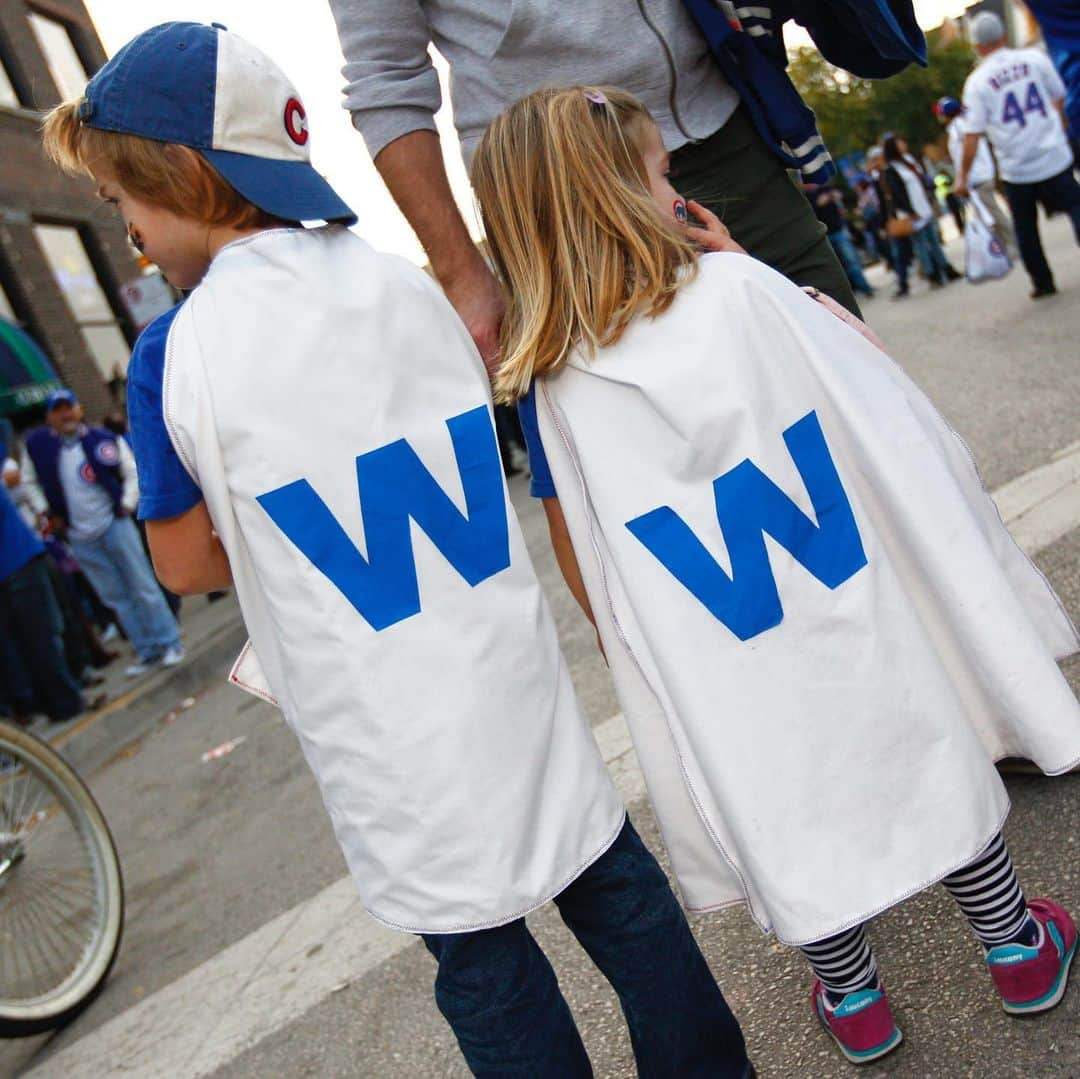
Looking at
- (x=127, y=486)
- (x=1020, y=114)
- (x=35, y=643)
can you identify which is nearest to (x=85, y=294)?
(x=127, y=486)

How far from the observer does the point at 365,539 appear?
163cm

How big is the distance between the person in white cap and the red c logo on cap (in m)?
6.74

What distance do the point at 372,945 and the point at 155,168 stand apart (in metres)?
1.98

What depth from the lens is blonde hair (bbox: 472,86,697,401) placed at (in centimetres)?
177

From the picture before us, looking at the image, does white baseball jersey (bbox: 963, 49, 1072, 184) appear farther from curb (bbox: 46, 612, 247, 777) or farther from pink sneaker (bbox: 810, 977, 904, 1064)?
pink sneaker (bbox: 810, 977, 904, 1064)

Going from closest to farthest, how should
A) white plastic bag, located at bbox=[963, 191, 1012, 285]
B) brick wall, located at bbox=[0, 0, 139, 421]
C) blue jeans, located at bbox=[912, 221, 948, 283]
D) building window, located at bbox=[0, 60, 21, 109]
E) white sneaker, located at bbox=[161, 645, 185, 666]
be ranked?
white plastic bag, located at bbox=[963, 191, 1012, 285] → white sneaker, located at bbox=[161, 645, 185, 666] → blue jeans, located at bbox=[912, 221, 948, 283] → brick wall, located at bbox=[0, 0, 139, 421] → building window, located at bbox=[0, 60, 21, 109]

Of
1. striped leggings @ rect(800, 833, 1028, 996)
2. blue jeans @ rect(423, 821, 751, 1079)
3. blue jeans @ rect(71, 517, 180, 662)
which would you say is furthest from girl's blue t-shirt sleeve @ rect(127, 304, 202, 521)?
blue jeans @ rect(71, 517, 180, 662)

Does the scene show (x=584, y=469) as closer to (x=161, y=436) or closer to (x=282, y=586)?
(x=282, y=586)

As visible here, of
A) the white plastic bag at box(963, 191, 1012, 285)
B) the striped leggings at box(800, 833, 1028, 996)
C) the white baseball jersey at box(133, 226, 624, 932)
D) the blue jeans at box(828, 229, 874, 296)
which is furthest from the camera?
the blue jeans at box(828, 229, 874, 296)

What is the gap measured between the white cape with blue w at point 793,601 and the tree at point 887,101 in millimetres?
47395

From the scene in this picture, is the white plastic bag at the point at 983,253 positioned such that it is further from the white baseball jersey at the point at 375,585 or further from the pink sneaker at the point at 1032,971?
the white baseball jersey at the point at 375,585

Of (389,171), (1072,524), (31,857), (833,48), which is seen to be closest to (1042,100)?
(1072,524)

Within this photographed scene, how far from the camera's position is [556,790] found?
1.69 m

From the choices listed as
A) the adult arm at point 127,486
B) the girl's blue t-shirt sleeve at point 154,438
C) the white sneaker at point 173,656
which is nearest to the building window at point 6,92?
the adult arm at point 127,486
